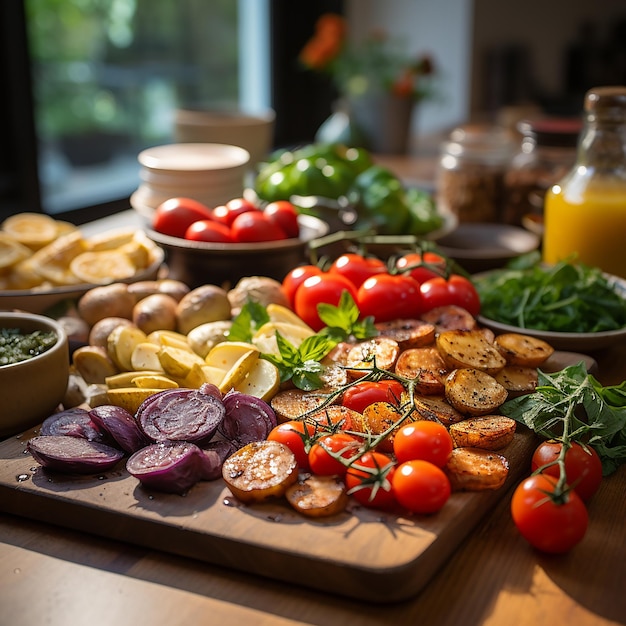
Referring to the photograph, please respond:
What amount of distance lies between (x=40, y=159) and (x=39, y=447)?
1.75m

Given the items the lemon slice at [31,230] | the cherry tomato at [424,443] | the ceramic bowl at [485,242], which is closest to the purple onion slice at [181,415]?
the cherry tomato at [424,443]

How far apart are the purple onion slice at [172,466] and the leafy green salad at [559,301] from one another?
684 mm

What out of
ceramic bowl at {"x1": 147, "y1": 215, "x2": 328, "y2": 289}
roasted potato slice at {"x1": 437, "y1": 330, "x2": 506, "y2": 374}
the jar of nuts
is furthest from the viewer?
the jar of nuts

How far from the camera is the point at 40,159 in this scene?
2521 mm

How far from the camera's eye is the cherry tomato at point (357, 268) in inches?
58.2

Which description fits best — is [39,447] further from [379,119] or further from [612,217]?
[379,119]

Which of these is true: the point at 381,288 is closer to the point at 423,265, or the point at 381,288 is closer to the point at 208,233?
the point at 423,265

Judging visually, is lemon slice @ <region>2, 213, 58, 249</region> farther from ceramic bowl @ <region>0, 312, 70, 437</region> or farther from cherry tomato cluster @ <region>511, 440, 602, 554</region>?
cherry tomato cluster @ <region>511, 440, 602, 554</region>

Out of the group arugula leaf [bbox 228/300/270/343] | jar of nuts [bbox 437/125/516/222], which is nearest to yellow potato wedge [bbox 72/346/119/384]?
arugula leaf [bbox 228/300/270/343]

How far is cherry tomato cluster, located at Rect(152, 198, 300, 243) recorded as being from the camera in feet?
5.17

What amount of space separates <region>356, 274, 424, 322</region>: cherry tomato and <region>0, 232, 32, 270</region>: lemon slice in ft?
2.30

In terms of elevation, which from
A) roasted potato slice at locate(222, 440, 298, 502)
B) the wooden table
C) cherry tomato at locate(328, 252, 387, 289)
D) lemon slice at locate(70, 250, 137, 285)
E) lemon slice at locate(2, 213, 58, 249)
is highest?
lemon slice at locate(2, 213, 58, 249)

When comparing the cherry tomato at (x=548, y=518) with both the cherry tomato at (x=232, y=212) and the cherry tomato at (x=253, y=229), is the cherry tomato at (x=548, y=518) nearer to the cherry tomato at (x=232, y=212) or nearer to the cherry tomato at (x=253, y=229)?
the cherry tomato at (x=253, y=229)

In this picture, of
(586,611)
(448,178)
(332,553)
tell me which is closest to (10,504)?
(332,553)
